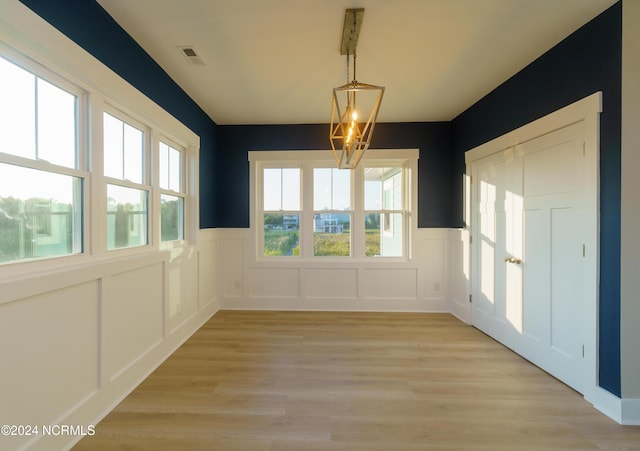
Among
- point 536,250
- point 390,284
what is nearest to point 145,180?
point 390,284

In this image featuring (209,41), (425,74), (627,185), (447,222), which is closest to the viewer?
(627,185)

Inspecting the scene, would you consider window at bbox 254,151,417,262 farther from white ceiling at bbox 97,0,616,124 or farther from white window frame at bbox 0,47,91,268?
white window frame at bbox 0,47,91,268

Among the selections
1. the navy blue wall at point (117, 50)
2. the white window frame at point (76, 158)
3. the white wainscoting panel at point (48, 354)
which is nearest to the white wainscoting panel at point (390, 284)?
the navy blue wall at point (117, 50)

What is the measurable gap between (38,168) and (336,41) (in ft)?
6.57

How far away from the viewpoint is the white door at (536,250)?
2.00 m

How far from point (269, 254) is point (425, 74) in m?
2.86

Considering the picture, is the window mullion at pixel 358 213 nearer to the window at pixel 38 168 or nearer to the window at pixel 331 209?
the window at pixel 331 209

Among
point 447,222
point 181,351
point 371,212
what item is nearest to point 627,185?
point 447,222

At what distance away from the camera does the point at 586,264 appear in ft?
6.09

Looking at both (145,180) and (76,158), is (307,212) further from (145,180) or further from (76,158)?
(76,158)

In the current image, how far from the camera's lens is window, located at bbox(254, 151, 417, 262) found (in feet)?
12.5

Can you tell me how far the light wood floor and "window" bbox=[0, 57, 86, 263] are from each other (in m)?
1.14

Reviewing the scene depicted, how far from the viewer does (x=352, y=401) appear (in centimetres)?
185

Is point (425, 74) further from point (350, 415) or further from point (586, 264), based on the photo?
point (350, 415)
